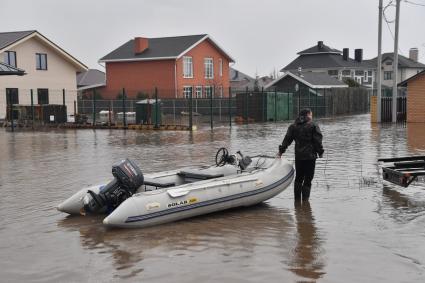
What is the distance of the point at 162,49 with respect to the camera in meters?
52.8

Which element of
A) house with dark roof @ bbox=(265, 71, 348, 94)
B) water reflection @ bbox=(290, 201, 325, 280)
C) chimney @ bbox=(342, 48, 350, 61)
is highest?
chimney @ bbox=(342, 48, 350, 61)

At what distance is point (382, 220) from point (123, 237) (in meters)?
3.81

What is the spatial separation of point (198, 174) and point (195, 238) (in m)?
1.94

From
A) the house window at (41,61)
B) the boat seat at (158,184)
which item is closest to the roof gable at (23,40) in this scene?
the house window at (41,61)

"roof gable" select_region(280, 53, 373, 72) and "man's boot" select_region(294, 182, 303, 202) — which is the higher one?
"roof gable" select_region(280, 53, 373, 72)

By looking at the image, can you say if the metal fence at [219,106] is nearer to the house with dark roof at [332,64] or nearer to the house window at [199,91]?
the house window at [199,91]

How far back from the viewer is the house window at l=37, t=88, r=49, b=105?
4232 cm

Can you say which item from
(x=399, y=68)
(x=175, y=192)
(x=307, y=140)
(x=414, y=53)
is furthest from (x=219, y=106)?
(x=414, y=53)

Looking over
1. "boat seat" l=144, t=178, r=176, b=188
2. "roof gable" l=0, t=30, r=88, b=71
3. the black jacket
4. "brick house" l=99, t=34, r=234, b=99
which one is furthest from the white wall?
the black jacket

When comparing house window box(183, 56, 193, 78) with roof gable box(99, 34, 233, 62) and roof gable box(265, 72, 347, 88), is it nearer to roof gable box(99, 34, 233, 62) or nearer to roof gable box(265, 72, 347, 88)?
roof gable box(99, 34, 233, 62)

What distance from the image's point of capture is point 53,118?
32281mm

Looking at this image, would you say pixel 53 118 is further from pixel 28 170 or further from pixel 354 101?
pixel 354 101

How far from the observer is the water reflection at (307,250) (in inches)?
250

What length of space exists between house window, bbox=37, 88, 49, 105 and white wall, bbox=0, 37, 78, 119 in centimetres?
27
